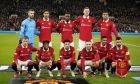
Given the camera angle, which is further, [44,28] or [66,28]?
[66,28]

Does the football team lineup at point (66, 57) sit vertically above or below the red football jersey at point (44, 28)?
below

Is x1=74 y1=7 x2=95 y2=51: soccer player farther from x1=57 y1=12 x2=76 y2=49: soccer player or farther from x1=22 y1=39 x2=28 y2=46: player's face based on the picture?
x1=22 y1=39 x2=28 y2=46: player's face

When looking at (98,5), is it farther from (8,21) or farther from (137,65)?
(137,65)

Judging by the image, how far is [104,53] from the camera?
1146cm

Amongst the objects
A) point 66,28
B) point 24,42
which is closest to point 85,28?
point 66,28

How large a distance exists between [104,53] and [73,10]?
27.1 meters

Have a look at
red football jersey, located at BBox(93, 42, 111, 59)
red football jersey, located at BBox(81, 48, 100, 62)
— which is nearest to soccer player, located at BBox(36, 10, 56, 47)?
red football jersey, located at BBox(81, 48, 100, 62)

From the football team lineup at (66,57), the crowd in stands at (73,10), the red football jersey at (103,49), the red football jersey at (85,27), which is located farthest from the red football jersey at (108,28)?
the crowd in stands at (73,10)

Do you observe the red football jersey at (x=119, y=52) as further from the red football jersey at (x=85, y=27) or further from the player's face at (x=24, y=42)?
the player's face at (x=24, y=42)

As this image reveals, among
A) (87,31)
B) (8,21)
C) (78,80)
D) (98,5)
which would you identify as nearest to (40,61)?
(78,80)

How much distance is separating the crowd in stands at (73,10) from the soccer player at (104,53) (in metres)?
23.0

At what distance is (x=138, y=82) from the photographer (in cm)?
1030

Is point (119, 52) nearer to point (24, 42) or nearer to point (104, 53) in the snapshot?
point (104, 53)

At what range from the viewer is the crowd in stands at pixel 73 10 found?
35625mm
